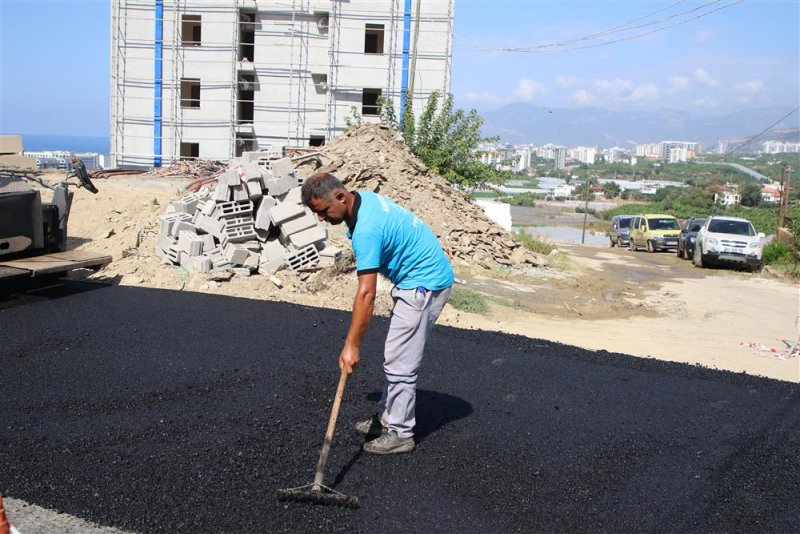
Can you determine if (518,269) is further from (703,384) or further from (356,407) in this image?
(356,407)

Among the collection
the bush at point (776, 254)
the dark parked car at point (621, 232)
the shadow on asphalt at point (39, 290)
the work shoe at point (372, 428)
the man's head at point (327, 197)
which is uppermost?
the man's head at point (327, 197)

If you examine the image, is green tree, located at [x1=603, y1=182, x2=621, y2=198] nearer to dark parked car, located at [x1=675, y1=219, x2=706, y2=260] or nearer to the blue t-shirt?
dark parked car, located at [x1=675, y1=219, x2=706, y2=260]

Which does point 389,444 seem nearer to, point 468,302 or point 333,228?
point 468,302

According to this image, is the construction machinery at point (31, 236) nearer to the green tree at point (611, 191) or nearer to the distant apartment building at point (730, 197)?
the distant apartment building at point (730, 197)

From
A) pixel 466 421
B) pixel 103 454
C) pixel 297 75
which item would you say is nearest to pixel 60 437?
pixel 103 454

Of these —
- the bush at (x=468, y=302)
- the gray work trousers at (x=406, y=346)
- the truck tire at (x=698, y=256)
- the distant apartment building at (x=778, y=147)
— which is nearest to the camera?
the gray work trousers at (x=406, y=346)

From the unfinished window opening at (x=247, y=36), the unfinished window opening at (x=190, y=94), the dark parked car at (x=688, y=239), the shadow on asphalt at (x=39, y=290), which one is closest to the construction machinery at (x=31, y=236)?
the shadow on asphalt at (x=39, y=290)

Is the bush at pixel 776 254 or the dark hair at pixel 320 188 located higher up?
the dark hair at pixel 320 188

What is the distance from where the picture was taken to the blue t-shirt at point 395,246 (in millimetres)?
4172

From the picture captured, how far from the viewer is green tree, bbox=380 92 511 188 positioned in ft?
77.9

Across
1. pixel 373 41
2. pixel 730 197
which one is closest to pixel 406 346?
pixel 373 41

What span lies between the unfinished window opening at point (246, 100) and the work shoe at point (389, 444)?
32.2 m

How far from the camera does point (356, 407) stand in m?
5.21

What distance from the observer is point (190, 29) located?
120ft
